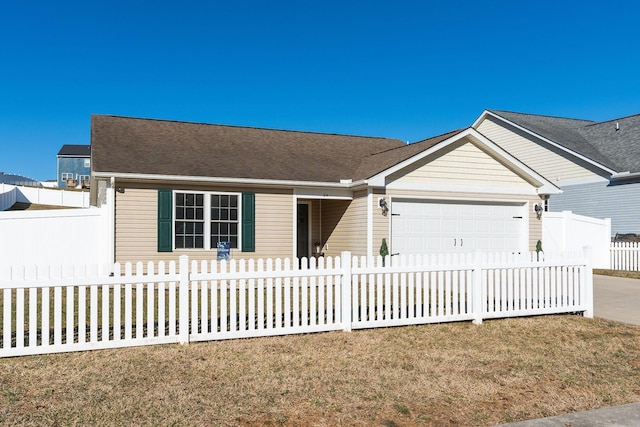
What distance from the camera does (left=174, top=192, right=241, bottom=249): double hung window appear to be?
44.2ft

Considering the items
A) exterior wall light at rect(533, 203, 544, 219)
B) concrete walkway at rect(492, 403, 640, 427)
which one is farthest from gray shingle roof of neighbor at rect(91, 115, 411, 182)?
concrete walkway at rect(492, 403, 640, 427)

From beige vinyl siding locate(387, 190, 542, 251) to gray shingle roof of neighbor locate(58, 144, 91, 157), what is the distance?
189 ft

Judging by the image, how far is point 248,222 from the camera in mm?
14055

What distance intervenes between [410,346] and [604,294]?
7.39 m

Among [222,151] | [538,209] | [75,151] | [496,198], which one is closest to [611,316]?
[496,198]

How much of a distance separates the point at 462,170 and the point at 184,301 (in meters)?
10.6

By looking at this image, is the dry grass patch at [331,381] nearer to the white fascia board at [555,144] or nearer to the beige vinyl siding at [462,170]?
the beige vinyl siding at [462,170]

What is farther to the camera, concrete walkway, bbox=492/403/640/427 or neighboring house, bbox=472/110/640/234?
neighboring house, bbox=472/110/640/234

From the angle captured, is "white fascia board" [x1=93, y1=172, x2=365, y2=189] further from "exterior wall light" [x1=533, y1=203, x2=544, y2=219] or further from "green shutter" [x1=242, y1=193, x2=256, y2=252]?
"exterior wall light" [x1=533, y1=203, x2=544, y2=219]

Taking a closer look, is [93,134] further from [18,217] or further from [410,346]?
[410,346]

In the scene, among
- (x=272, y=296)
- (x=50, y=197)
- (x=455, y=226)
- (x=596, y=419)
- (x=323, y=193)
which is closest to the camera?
(x=596, y=419)

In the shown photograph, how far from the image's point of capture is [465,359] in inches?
247

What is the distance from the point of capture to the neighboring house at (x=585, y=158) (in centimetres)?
2034

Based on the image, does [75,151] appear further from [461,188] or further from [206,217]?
[461,188]
